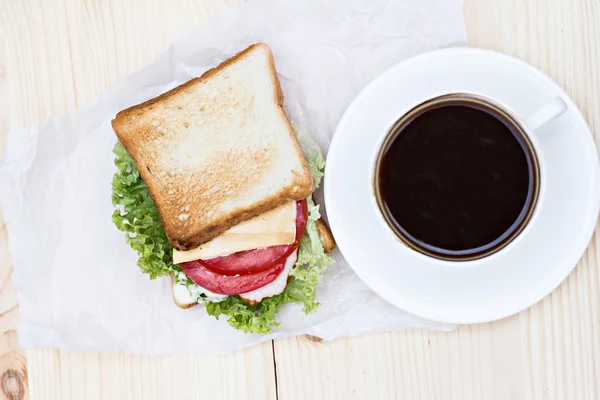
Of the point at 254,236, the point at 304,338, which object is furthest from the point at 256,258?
the point at 304,338

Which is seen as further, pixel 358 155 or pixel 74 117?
pixel 74 117

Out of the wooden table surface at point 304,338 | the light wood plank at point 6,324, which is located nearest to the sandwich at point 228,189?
the wooden table surface at point 304,338

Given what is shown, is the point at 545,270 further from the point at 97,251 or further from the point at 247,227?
the point at 97,251

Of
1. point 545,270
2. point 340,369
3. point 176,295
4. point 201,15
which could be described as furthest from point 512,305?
point 201,15

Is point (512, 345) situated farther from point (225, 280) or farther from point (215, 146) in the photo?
point (215, 146)

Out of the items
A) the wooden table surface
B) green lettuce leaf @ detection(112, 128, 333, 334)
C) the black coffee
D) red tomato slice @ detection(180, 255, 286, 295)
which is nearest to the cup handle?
the black coffee

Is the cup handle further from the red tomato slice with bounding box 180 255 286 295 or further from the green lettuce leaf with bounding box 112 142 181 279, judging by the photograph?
the green lettuce leaf with bounding box 112 142 181 279
